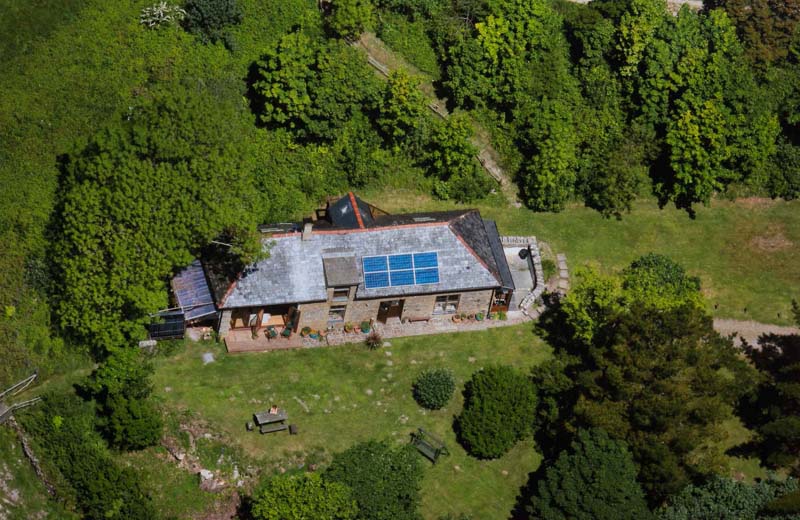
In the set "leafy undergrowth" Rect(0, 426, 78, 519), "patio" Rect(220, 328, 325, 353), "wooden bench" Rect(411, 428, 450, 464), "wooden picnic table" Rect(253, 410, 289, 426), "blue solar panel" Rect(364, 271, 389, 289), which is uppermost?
"blue solar panel" Rect(364, 271, 389, 289)

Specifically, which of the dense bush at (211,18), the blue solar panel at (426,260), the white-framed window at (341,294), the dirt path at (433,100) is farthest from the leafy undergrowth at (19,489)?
the dirt path at (433,100)

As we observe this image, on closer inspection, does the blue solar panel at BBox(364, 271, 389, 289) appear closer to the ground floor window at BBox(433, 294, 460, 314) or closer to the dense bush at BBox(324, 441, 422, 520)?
the ground floor window at BBox(433, 294, 460, 314)

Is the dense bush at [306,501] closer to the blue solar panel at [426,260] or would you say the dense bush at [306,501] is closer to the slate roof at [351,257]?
the slate roof at [351,257]

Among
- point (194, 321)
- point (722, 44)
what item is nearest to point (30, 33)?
point (194, 321)

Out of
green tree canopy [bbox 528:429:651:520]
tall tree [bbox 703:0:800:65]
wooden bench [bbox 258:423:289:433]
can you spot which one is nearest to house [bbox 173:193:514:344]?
wooden bench [bbox 258:423:289:433]

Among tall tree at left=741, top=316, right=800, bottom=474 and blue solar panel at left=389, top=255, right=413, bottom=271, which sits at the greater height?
blue solar panel at left=389, top=255, right=413, bottom=271

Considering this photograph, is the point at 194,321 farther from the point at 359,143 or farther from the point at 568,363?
the point at 568,363

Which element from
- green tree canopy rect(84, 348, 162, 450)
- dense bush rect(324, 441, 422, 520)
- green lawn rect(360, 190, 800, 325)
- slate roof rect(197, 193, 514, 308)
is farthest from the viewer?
green lawn rect(360, 190, 800, 325)

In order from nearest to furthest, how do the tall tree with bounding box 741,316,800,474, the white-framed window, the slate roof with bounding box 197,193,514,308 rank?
1. the tall tree with bounding box 741,316,800,474
2. the slate roof with bounding box 197,193,514,308
3. the white-framed window
